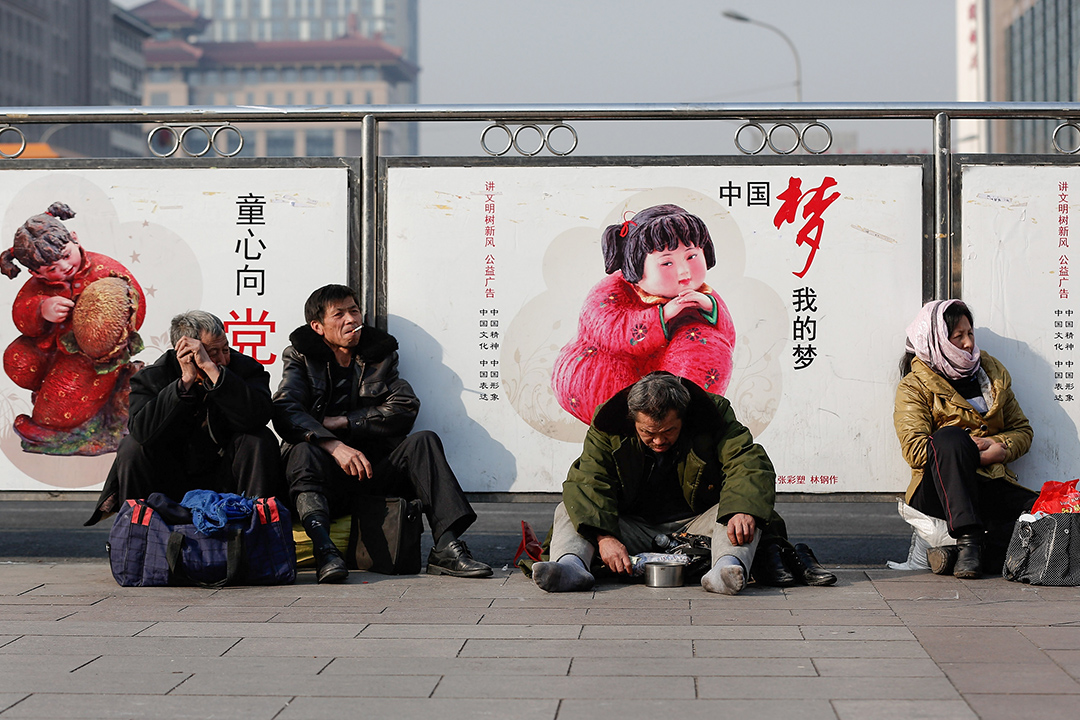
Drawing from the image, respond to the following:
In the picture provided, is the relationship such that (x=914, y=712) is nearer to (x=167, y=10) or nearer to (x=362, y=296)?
(x=362, y=296)

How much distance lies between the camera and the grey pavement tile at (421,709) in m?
3.48

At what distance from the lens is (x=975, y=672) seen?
155 inches

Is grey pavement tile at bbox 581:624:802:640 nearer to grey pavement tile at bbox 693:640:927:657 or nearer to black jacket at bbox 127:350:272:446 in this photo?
grey pavement tile at bbox 693:640:927:657

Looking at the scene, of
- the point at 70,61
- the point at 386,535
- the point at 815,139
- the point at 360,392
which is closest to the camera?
the point at 386,535

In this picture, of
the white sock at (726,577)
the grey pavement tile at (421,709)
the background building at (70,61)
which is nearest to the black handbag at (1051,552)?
the white sock at (726,577)

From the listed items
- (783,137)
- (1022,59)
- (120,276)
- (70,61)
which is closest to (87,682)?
(120,276)

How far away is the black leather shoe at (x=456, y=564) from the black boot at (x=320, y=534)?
0.45 metres

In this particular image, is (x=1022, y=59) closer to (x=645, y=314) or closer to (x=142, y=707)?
(x=645, y=314)

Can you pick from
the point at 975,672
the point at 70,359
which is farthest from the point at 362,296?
the point at 975,672

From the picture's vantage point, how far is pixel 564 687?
12.5 ft

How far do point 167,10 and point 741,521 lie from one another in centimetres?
19123

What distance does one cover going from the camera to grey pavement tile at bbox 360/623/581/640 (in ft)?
15.1

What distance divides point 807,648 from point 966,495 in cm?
193

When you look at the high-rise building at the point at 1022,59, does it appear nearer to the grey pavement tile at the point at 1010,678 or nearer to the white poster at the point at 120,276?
the white poster at the point at 120,276
